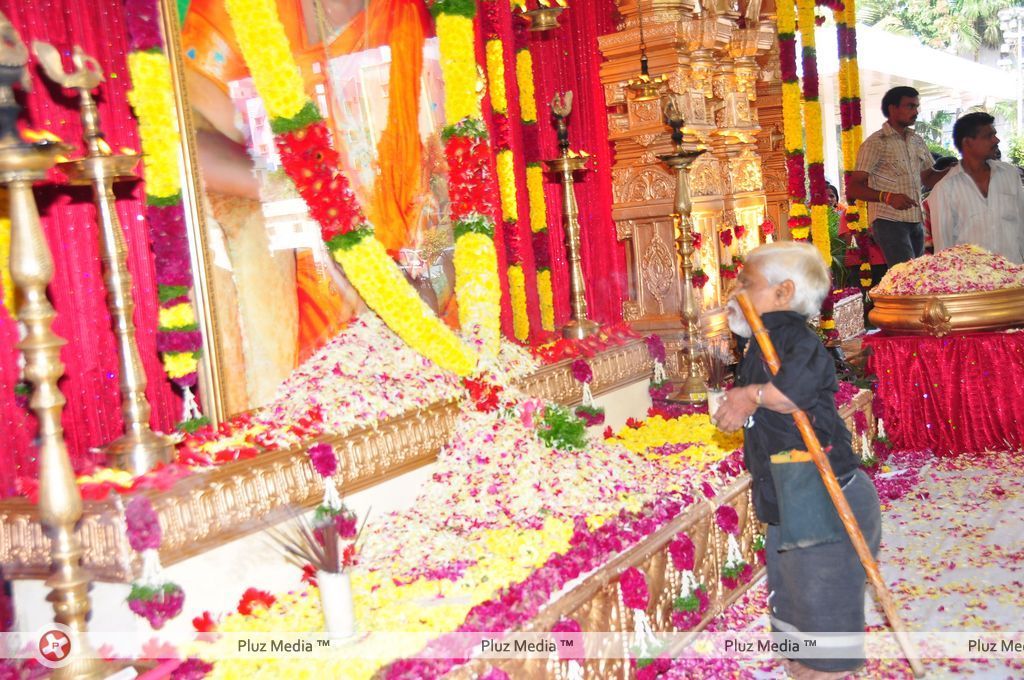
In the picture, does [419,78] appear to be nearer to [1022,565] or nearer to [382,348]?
[382,348]

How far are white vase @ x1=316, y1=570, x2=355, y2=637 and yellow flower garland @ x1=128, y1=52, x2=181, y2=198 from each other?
5.83 feet

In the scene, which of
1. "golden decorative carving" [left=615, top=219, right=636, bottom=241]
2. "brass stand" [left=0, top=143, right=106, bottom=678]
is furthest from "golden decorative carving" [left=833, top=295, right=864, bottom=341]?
"brass stand" [left=0, top=143, right=106, bottom=678]

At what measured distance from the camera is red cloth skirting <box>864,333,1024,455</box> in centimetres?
591

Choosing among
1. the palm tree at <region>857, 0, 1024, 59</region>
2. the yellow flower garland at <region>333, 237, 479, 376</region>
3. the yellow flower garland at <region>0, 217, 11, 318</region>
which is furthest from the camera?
the palm tree at <region>857, 0, 1024, 59</region>

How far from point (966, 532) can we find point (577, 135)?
387 centimetres

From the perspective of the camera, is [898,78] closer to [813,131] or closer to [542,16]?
[813,131]

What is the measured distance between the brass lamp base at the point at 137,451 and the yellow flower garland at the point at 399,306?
4.50ft

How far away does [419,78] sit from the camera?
17.9ft

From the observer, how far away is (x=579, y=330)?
603 cm

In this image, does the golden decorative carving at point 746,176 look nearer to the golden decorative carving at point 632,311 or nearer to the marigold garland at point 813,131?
the marigold garland at point 813,131

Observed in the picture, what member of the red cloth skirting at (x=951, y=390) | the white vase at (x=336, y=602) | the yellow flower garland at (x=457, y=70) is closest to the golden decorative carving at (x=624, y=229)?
the red cloth skirting at (x=951, y=390)

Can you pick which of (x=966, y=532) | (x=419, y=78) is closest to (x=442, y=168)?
(x=419, y=78)

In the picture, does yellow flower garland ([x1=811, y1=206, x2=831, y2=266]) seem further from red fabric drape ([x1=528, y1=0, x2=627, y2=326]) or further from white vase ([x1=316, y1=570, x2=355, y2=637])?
white vase ([x1=316, y1=570, x2=355, y2=637])

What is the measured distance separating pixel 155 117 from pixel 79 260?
642 millimetres
